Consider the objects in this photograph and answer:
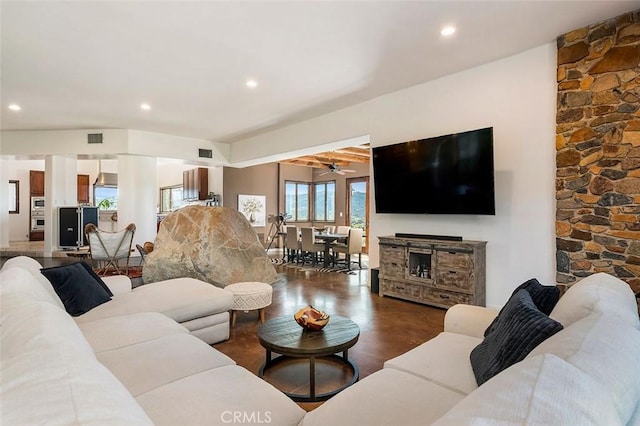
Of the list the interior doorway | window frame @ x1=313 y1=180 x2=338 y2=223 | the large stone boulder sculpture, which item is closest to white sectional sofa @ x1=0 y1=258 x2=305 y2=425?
the large stone boulder sculpture

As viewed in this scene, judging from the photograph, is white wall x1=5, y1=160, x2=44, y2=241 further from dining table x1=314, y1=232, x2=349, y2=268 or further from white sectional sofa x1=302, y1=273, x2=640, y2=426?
white sectional sofa x1=302, y1=273, x2=640, y2=426

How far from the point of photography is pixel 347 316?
4.08m

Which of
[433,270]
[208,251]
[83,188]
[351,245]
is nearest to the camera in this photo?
[433,270]

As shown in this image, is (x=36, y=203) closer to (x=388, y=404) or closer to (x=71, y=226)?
(x=71, y=226)

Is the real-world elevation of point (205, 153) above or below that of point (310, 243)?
above

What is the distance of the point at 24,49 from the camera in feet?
12.5

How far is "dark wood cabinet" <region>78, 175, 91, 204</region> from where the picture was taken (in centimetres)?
1194

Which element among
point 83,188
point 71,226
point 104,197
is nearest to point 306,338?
point 71,226

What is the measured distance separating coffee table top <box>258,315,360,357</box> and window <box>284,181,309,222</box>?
Result: 8.74 meters

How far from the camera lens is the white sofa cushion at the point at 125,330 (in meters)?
2.01

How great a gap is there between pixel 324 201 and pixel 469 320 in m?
9.60

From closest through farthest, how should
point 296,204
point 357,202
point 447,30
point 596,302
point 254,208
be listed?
point 596,302
point 447,30
point 254,208
point 357,202
point 296,204

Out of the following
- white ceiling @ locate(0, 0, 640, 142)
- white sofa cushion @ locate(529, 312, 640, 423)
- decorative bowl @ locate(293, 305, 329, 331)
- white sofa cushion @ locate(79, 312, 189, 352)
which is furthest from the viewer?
white ceiling @ locate(0, 0, 640, 142)

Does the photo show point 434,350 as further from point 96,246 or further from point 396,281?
point 96,246
